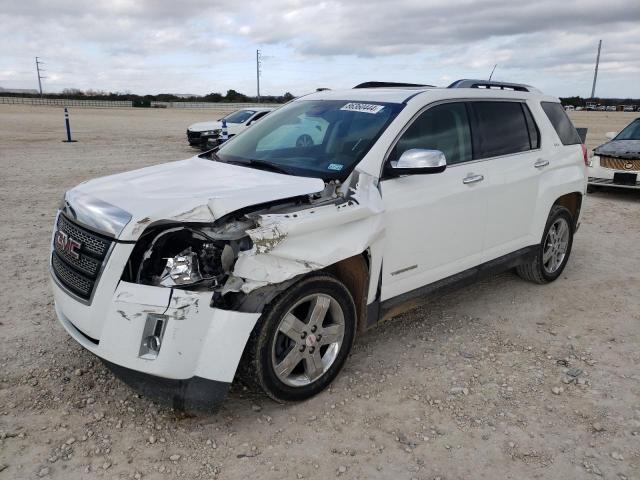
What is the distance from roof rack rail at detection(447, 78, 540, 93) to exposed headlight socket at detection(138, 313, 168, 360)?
3161 millimetres

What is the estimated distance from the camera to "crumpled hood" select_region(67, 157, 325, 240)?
8.84 ft

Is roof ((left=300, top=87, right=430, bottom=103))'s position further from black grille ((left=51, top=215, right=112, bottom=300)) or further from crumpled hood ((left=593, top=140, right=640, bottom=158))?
crumpled hood ((left=593, top=140, right=640, bottom=158))

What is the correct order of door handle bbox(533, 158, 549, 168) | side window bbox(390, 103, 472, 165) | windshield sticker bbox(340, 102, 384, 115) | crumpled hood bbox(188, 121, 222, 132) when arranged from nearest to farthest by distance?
side window bbox(390, 103, 472, 165), windshield sticker bbox(340, 102, 384, 115), door handle bbox(533, 158, 549, 168), crumpled hood bbox(188, 121, 222, 132)

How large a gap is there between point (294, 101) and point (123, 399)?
2.85 m

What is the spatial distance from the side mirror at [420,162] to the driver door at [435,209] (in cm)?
15

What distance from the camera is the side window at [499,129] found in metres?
4.19

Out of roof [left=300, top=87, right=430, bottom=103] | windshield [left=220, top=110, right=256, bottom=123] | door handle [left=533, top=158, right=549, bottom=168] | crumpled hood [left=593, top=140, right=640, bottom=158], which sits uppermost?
roof [left=300, top=87, right=430, bottom=103]

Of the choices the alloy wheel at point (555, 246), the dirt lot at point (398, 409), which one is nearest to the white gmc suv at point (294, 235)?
the dirt lot at point (398, 409)

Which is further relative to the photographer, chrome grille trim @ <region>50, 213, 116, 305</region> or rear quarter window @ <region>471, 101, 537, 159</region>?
rear quarter window @ <region>471, 101, 537, 159</region>

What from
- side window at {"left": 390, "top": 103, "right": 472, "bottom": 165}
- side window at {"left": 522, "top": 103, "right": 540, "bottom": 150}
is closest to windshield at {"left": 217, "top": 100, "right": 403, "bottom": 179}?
side window at {"left": 390, "top": 103, "right": 472, "bottom": 165}

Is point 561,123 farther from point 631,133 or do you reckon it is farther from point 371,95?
point 631,133

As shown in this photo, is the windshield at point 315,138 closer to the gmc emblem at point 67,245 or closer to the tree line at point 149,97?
the gmc emblem at point 67,245

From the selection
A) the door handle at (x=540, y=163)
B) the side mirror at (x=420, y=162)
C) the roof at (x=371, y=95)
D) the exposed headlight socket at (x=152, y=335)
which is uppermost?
the roof at (x=371, y=95)

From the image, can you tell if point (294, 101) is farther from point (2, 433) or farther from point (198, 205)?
point (2, 433)
